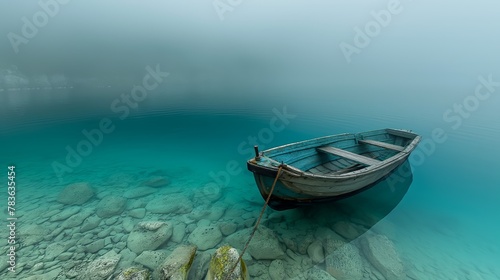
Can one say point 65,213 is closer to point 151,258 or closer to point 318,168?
point 151,258

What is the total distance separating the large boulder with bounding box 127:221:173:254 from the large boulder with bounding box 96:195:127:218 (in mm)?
1834

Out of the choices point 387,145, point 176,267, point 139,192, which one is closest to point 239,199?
point 176,267

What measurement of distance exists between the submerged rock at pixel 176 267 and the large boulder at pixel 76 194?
668cm

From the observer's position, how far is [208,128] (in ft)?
83.7

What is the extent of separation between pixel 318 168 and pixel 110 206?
31.8 ft

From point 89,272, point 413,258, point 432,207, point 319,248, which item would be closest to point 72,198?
point 89,272

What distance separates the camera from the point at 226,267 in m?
5.37

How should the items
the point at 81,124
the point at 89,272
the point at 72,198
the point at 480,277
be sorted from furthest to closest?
the point at 81,124
the point at 72,198
the point at 480,277
the point at 89,272

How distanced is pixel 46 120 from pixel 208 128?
78.6ft

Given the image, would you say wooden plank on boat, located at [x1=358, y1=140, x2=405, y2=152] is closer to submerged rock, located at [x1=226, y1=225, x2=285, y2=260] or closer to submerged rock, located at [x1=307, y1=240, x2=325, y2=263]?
submerged rock, located at [x1=307, y1=240, x2=325, y2=263]

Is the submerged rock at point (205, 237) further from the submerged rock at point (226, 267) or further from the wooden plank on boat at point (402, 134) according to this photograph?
the wooden plank on boat at point (402, 134)

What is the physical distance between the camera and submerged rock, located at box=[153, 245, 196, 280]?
5.61 m

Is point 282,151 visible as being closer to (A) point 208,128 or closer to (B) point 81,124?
(A) point 208,128

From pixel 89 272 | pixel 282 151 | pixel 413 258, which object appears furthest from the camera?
pixel 282 151
